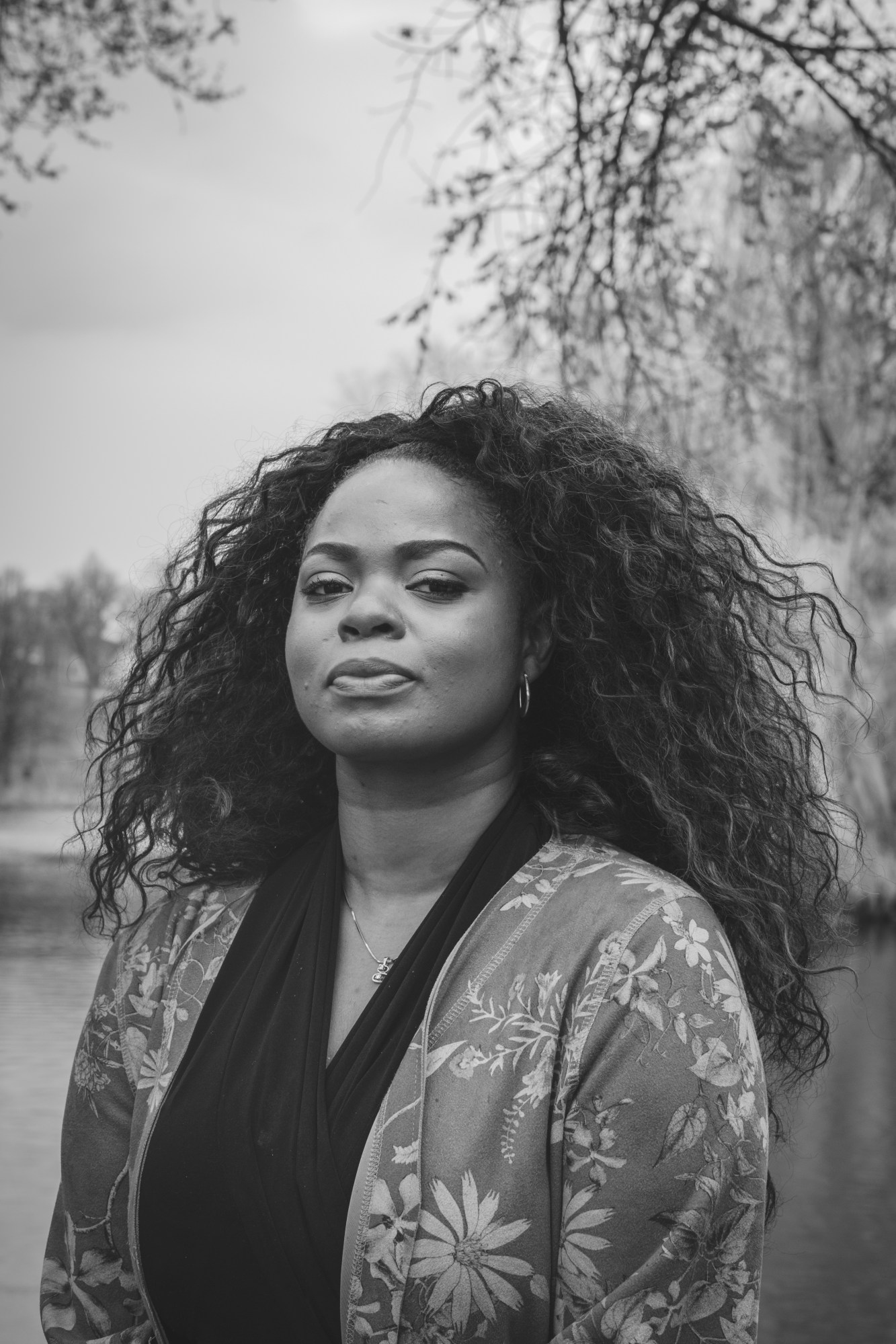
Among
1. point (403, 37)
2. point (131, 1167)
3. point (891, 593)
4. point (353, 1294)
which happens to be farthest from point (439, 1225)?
point (891, 593)

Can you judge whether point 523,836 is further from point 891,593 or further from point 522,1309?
point 891,593

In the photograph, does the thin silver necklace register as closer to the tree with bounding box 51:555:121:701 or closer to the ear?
the ear

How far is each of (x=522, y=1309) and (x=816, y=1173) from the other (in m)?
5.36

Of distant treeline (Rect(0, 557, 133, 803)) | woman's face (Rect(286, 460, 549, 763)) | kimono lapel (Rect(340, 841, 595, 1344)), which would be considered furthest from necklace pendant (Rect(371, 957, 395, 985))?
distant treeline (Rect(0, 557, 133, 803))

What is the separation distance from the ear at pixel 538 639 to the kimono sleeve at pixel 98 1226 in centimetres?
69

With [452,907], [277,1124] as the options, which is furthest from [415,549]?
[277,1124]

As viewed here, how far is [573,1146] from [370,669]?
1.88 feet

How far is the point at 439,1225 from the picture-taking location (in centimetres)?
137

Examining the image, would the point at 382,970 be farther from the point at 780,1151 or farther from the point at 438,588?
the point at 780,1151

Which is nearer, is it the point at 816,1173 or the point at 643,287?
the point at 643,287

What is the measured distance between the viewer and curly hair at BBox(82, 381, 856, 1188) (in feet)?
5.75

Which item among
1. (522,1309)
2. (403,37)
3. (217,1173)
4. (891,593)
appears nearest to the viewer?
(522,1309)

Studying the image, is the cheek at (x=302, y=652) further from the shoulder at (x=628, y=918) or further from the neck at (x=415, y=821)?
the shoulder at (x=628, y=918)

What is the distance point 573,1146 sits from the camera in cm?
139
